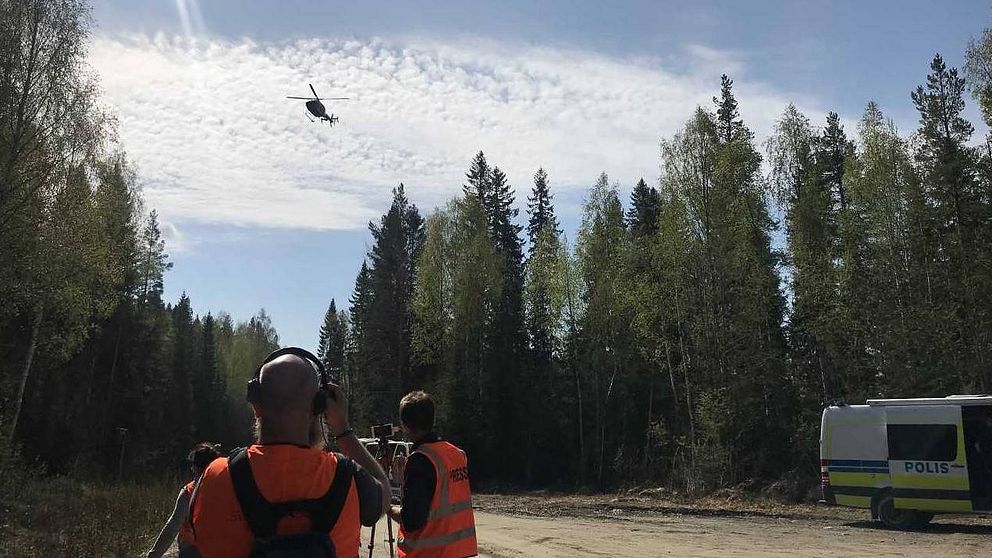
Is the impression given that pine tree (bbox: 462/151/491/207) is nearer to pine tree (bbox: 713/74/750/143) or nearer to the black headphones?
pine tree (bbox: 713/74/750/143)

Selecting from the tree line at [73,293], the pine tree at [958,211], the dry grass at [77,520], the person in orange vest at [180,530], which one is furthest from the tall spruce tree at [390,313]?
the person in orange vest at [180,530]

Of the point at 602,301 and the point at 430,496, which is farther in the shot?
the point at 602,301

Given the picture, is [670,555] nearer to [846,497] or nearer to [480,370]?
[846,497]

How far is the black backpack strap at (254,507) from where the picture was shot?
207 centimetres

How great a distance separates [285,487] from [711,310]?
27854 millimetres

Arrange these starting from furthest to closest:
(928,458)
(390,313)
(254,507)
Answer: (390,313), (928,458), (254,507)

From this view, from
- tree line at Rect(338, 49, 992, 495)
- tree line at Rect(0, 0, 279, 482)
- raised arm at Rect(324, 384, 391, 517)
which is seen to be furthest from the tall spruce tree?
raised arm at Rect(324, 384, 391, 517)

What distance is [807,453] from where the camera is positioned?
2617cm

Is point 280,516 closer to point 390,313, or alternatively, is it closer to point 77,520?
point 77,520

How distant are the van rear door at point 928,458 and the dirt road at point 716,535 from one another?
0.73 metres

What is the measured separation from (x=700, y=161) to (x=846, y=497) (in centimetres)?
1651

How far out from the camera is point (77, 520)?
47.4 feet

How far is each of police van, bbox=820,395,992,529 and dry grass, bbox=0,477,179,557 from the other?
1466 cm

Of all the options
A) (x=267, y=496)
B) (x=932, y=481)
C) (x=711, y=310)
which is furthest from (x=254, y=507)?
(x=711, y=310)
